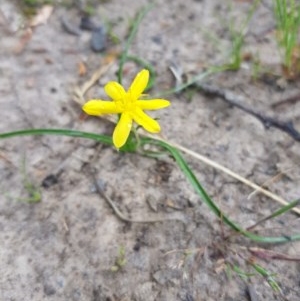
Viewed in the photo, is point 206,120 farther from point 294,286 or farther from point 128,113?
point 294,286

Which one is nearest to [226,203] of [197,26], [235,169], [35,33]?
[235,169]

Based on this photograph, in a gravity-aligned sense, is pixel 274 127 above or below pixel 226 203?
above

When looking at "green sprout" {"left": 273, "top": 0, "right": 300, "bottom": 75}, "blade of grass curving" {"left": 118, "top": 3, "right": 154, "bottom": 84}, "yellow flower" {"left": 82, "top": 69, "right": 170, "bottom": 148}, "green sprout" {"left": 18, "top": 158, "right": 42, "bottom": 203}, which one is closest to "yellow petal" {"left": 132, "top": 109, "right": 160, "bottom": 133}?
"yellow flower" {"left": 82, "top": 69, "right": 170, "bottom": 148}

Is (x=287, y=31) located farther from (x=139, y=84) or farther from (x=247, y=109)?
(x=139, y=84)

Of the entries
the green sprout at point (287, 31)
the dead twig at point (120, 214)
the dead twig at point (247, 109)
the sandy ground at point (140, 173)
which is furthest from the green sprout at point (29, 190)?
the green sprout at point (287, 31)

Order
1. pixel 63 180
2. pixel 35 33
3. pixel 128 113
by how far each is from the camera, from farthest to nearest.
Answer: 1. pixel 35 33
2. pixel 63 180
3. pixel 128 113

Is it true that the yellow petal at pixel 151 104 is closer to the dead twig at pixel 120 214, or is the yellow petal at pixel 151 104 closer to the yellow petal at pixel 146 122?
the yellow petal at pixel 146 122

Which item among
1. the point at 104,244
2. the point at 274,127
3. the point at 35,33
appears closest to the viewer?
the point at 104,244
